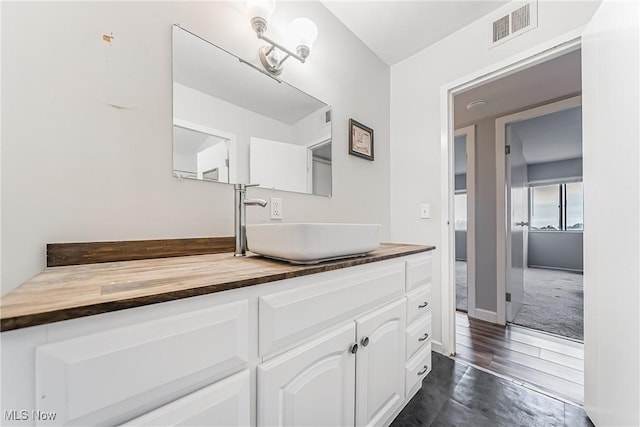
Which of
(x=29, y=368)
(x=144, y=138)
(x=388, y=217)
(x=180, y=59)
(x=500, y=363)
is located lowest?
(x=500, y=363)

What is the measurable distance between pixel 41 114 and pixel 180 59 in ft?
1.64

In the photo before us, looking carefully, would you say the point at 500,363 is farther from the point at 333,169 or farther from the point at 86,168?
the point at 86,168

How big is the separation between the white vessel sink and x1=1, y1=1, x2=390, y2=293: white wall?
351 millimetres

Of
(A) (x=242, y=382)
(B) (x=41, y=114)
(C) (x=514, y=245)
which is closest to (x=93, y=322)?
(A) (x=242, y=382)

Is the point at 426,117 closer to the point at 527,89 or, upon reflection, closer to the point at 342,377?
the point at 527,89

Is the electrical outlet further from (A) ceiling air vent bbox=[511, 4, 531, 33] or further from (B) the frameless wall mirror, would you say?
(A) ceiling air vent bbox=[511, 4, 531, 33]

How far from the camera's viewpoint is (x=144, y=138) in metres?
0.95

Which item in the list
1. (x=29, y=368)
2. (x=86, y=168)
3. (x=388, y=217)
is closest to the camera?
(x=29, y=368)

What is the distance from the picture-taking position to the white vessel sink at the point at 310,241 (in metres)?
0.79

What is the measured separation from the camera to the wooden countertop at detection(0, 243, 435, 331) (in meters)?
0.39

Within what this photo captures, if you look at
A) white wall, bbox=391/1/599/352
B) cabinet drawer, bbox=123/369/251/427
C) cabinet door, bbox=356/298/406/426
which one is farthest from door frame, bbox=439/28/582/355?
cabinet drawer, bbox=123/369/251/427

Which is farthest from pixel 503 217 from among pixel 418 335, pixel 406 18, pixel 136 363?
pixel 136 363

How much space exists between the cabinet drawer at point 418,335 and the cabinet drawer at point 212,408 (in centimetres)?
88

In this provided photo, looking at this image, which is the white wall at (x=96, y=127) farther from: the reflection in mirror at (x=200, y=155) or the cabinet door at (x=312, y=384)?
the cabinet door at (x=312, y=384)
